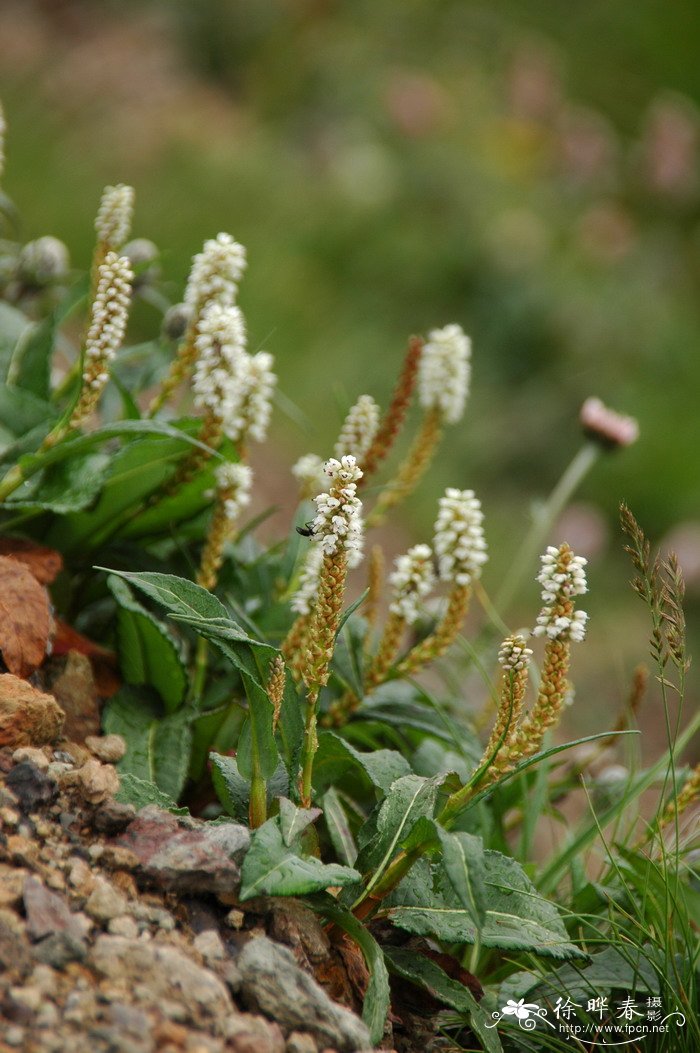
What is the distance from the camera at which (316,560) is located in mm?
1790

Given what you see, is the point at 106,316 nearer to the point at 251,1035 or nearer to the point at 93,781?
the point at 93,781

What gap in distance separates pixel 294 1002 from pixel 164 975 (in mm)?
162

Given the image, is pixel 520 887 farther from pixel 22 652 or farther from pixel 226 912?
pixel 22 652

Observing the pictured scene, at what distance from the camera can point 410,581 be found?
179cm

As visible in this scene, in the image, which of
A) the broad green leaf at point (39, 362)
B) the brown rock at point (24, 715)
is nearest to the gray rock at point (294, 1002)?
the brown rock at point (24, 715)

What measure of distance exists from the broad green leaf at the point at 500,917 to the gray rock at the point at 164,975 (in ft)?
1.07

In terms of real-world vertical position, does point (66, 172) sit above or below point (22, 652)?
above

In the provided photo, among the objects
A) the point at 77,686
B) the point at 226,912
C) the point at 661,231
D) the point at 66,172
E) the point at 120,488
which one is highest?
the point at 661,231

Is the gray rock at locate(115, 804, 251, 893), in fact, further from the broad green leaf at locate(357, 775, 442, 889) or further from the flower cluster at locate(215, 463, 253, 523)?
the flower cluster at locate(215, 463, 253, 523)

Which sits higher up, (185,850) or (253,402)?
(253,402)

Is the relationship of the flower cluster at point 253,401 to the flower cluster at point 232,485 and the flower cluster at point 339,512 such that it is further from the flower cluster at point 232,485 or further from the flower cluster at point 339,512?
the flower cluster at point 339,512

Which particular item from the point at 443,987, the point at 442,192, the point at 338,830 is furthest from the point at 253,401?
the point at 442,192

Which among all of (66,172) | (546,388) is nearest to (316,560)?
(546,388)

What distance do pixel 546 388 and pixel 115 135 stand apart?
3639 mm
